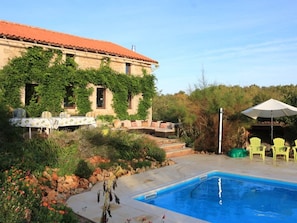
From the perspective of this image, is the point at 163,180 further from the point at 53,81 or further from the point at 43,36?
the point at 43,36

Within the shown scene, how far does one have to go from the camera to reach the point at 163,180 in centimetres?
830

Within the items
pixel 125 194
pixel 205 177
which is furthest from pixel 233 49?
pixel 125 194

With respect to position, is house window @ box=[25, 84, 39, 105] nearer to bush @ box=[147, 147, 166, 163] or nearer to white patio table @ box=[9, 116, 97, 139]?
white patio table @ box=[9, 116, 97, 139]

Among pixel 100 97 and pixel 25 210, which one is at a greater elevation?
Answer: pixel 100 97

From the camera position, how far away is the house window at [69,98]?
678 inches

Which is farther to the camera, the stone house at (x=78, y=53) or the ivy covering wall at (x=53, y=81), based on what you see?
the stone house at (x=78, y=53)

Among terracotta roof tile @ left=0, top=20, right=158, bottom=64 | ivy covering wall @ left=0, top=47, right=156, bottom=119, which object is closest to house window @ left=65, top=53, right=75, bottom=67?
ivy covering wall @ left=0, top=47, right=156, bottom=119

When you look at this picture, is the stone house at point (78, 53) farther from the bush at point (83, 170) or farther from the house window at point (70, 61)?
the bush at point (83, 170)

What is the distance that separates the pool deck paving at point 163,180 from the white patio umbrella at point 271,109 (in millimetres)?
1913

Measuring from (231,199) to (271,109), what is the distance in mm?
5234

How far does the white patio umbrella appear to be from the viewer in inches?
450

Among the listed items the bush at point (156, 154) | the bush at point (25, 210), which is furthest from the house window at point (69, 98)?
the bush at point (25, 210)

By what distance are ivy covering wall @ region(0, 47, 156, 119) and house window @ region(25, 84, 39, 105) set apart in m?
0.06

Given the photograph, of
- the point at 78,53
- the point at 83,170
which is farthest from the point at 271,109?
the point at 78,53
